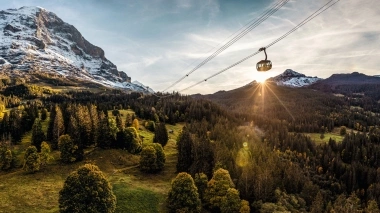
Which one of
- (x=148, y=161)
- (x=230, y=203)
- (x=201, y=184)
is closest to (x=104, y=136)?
(x=148, y=161)

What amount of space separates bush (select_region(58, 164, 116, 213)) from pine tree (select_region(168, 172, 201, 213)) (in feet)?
59.2

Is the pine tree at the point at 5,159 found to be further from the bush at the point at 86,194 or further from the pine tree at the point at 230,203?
the pine tree at the point at 230,203

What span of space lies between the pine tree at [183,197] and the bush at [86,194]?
59.2 ft

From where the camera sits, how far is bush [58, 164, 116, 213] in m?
80.2

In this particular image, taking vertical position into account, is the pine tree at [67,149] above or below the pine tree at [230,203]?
above

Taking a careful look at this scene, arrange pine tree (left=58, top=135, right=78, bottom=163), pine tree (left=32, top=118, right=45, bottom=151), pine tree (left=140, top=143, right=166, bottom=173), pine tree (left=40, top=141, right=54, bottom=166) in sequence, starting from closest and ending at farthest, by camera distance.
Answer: pine tree (left=40, top=141, right=54, bottom=166) → pine tree (left=58, top=135, right=78, bottom=163) → pine tree (left=140, top=143, right=166, bottom=173) → pine tree (left=32, top=118, right=45, bottom=151)

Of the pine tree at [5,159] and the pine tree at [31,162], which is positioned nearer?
the pine tree at [31,162]

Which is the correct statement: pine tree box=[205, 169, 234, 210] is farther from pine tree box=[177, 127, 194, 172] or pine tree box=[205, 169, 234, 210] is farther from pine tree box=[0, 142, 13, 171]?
pine tree box=[0, 142, 13, 171]

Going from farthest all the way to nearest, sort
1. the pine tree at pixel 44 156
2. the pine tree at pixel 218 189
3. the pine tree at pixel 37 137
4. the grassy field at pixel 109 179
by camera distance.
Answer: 1. the pine tree at pixel 37 137
2. the pine tree at pixel 44 156
3. the pine tree at pixel 218 189
4. the grassy field at pixel 109 179

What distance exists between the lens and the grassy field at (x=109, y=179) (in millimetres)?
88000

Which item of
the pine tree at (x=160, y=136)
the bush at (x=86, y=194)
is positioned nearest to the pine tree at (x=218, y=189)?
the bush at (x=86, y=194)

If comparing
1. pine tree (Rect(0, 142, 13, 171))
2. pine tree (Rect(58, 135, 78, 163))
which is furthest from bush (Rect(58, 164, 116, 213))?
pine tree (Rect(0, 142, 13, 171))

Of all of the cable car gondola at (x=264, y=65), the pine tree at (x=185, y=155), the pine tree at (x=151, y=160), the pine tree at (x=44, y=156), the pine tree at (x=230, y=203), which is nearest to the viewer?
the cable car gondola at (x=264, y=65)

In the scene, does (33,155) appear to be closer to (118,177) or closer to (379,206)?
(118,177)
